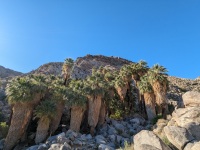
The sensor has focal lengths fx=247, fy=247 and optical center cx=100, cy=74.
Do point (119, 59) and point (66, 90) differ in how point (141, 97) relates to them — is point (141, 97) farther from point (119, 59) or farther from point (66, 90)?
point (119, 59)

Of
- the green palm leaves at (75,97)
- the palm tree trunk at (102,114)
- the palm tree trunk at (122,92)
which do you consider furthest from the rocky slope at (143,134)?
the palm tree trunk at (122,92)

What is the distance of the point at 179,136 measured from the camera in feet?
61.5

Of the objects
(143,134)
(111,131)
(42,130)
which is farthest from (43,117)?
(143,134)

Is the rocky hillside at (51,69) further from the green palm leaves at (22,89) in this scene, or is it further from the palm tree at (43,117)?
the palm tree at (43,117)

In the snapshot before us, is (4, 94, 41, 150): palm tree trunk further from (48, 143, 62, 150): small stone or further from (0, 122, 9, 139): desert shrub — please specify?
(48, 143, 62, 150): small stone

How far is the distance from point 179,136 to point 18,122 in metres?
20.9

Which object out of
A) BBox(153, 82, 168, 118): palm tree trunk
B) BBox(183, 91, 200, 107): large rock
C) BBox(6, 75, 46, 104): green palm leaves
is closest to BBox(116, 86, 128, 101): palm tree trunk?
BBox(153, 82, 168, 118): palm tree trunk

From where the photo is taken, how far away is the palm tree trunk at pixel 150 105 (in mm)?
40500

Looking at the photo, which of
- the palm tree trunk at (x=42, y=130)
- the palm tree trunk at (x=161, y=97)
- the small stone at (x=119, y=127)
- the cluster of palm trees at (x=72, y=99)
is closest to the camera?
the palm tree trunk at (x=42, y=130)

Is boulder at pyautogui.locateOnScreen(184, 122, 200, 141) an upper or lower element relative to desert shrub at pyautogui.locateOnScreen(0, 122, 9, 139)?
upper

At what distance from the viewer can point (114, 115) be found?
143ft

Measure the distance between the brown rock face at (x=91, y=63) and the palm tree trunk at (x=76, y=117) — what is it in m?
34.3

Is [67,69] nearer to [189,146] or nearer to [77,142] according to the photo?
[77,142]

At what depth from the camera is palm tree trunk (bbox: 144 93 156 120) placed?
133 feet
